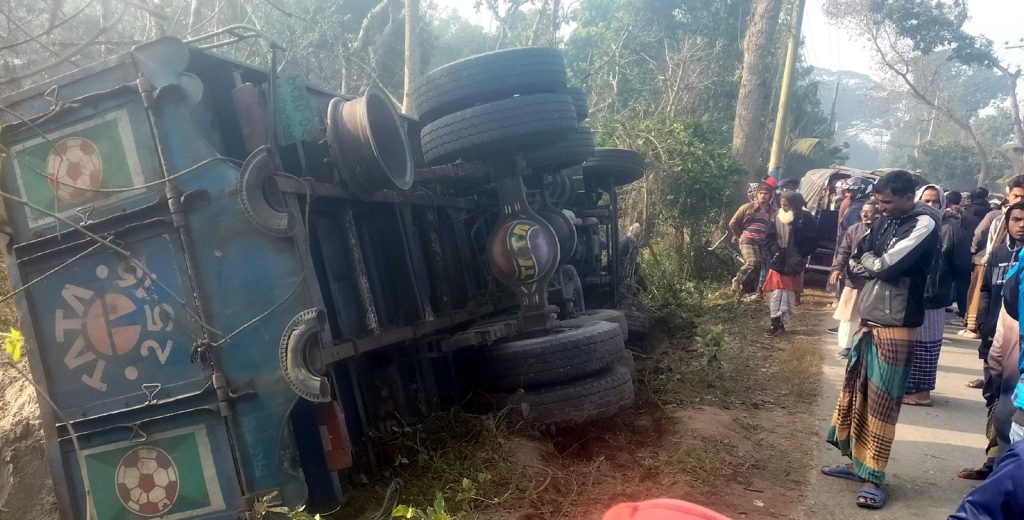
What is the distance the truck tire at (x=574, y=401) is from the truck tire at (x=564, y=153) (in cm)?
147

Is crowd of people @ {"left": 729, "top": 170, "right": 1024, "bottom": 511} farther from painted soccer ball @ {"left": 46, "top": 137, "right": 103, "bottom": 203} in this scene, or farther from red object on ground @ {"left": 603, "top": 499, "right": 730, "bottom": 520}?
painted soccer ball @ {"left": 46, "top": 137, "right": 103, "bottom": 203}

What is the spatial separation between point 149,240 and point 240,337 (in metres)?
0.59

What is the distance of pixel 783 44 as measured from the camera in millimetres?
18969

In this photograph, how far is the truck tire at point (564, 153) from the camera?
438cm

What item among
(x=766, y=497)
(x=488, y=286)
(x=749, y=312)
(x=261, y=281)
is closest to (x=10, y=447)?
(x=261, y=281)

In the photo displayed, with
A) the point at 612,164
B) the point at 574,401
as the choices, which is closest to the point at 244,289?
the point at 574,401

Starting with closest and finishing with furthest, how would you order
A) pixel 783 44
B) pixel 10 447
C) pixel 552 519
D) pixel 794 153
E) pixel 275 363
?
pixel 275 363
pixel 552 519
pixel 10 447
pixel 783 44
pixel 794 153

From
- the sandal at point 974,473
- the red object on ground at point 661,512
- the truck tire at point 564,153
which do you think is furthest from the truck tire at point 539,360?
the red object on ground at point 661,512

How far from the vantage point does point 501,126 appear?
381 cm

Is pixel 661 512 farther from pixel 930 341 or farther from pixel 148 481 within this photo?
pixel 930 341

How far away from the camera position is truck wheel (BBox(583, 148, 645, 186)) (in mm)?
6629

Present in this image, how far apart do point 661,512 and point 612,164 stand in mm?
5773

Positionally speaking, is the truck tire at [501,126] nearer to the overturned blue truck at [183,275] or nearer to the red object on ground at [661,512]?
the overturned blue truck at [183,275]

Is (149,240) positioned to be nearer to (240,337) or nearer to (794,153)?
(240,337)
